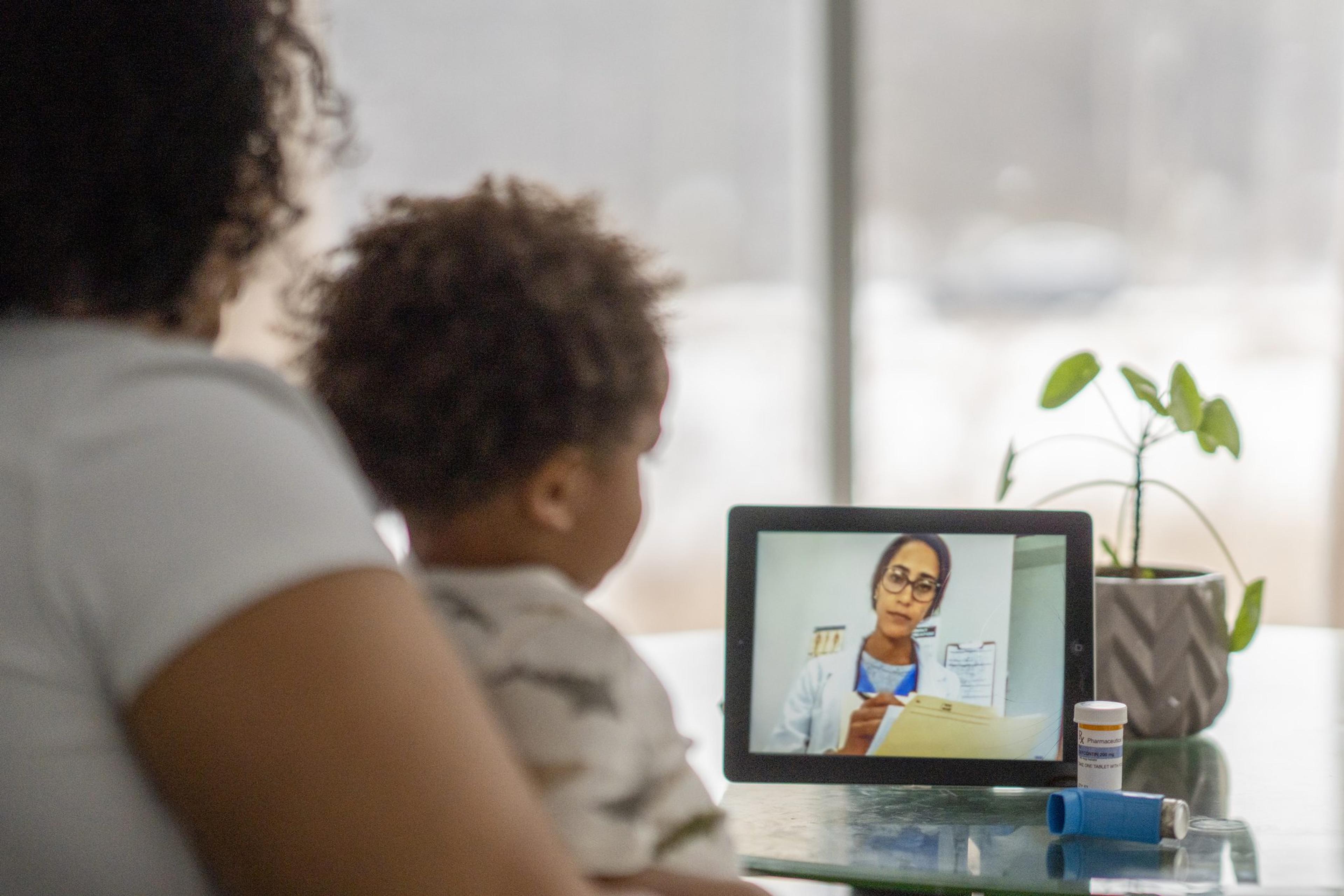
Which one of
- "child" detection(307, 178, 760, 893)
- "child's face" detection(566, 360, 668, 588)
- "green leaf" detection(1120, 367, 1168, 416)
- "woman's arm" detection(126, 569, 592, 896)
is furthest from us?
"green leaf" detection(1120, 367, 1168, 416)

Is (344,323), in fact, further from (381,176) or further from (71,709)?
(381,176)

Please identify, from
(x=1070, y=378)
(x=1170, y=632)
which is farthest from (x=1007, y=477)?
(x=1170, y=632)

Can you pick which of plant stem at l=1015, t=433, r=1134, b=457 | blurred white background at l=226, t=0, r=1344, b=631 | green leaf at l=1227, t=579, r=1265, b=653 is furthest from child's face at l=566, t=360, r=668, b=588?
blurred white background at l=226, t=0, r=1344, b=631

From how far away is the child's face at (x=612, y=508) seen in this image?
2.94 feet

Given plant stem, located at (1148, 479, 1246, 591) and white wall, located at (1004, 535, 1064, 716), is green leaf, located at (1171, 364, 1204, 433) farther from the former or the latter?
white wall, located at (1004, 535, 1064, 716)

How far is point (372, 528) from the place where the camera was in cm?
55

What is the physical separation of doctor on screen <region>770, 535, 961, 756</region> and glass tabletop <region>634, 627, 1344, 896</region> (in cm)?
6

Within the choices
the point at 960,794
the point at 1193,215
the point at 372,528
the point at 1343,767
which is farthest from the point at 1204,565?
the point at 372,528

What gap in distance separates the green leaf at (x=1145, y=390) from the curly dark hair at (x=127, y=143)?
3.14ft

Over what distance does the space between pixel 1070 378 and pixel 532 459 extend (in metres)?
0.78

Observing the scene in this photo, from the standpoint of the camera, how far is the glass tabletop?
100 cm

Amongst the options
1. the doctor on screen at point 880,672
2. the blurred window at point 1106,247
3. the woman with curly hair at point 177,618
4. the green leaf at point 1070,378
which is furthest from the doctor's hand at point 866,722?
the blurred window at point 1106,247

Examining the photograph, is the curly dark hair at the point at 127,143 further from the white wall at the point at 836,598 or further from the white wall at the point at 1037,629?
the white wall at the point at 1037,629

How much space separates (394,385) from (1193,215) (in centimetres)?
313
